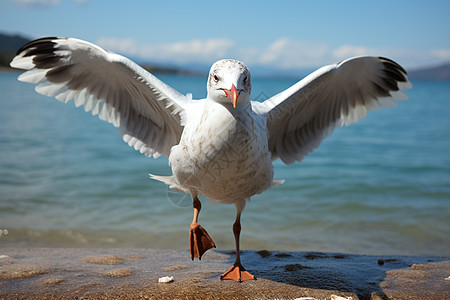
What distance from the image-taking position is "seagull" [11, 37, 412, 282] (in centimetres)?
318

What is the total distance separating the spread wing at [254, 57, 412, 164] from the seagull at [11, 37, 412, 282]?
1 cm

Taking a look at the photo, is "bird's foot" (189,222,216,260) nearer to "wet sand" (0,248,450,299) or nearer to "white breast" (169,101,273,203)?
"wet sand" (0,248,450,299)

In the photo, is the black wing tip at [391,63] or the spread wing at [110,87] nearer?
the spread wing at [110,87]

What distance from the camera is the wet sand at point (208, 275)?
3.26m

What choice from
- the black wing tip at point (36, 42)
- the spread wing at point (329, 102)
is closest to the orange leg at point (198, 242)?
the spread wing at point (329, 102)

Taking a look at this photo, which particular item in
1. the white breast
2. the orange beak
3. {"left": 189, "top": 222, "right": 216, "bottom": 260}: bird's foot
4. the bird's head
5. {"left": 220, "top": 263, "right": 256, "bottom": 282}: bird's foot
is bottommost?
{"left": 220, "top": 263, "right": 256, "bottom": 282}: bird's foot

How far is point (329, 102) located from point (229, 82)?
198 centimetres

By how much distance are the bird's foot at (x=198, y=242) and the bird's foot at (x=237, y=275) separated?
11.0 inches

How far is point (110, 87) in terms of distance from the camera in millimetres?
4309

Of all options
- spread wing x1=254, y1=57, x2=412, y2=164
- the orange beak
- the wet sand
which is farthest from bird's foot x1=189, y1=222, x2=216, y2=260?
the orange beak

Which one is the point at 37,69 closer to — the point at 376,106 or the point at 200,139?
the point at 200,139

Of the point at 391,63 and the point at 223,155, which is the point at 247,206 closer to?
the point at 391,63

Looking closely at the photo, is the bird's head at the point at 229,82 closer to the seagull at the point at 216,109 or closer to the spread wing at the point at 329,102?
the seagull at the point at 216,109

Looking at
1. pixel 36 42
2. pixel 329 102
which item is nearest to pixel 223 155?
pixel 329 102
